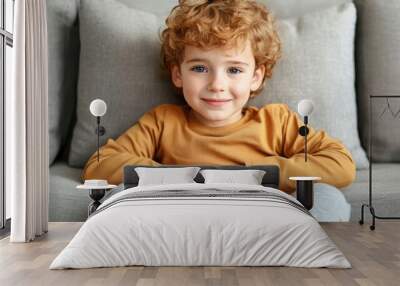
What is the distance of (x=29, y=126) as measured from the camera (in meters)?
5.09

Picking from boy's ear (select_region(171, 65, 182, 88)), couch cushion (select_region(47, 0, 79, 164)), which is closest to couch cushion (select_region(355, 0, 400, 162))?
boy's ear (select_region(171, 65, 182, 88))

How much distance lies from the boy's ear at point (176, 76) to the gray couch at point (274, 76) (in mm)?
112

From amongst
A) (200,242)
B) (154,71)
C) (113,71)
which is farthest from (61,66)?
(200,242)

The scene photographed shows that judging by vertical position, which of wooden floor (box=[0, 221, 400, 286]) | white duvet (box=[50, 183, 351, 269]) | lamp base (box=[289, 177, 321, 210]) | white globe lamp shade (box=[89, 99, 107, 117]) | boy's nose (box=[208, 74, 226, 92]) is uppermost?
boy's nose (box=[208, 74, 226, 92])

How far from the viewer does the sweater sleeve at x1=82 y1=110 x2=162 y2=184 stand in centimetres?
599

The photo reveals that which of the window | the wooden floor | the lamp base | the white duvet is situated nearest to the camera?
the wooden floor

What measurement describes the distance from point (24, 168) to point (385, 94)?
334cm

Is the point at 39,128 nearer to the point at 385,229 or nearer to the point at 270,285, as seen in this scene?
the point at 270,285

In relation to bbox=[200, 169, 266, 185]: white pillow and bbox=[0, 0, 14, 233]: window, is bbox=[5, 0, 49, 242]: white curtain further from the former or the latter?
bbox=[200, 169, 266, 185]: white pillow

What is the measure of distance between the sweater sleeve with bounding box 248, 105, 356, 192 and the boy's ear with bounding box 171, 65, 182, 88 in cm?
97

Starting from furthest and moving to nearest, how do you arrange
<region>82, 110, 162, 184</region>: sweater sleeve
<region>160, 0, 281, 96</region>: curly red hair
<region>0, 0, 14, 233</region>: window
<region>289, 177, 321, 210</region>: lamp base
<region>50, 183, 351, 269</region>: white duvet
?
<region>82, 110, 162, 184</region>: sweater sleeve
<region>160, 0, 281, 96</region>: curly red hair
<region>289, 177, 321, 210</region>: lamp base
<region>0, 0, 14, 233</region>: window
<region>50, 183, 351, 269</region>: white duvet

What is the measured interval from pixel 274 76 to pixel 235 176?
3.72 ft

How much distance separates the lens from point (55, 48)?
6223 millimetres

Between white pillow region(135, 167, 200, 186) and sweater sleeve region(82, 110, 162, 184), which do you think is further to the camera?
sweater sleeve region(82, 110, 162, 184)
